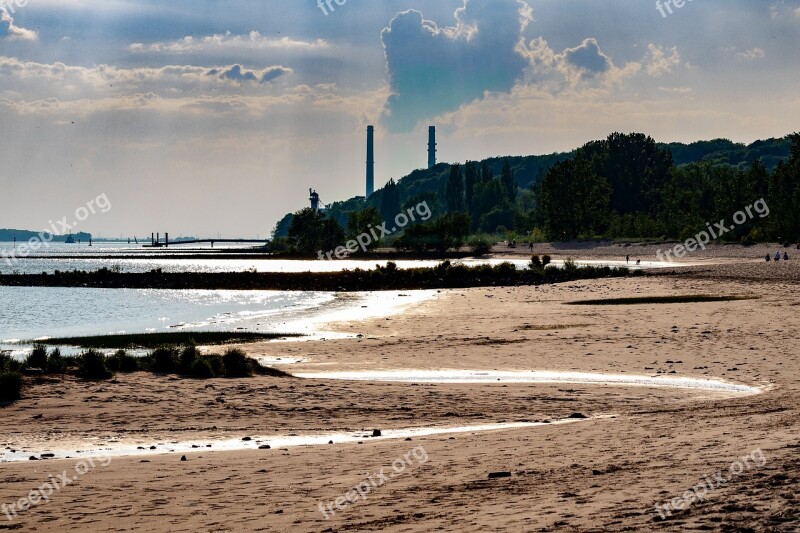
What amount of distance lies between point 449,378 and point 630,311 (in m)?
19.7

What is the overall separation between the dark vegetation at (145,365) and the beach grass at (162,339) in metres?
9.70

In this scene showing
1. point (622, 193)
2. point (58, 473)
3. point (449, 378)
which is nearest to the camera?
point (58, 473)

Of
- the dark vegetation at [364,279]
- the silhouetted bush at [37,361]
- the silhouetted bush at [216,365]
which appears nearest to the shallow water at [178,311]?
the dark vegetation at [364,279]

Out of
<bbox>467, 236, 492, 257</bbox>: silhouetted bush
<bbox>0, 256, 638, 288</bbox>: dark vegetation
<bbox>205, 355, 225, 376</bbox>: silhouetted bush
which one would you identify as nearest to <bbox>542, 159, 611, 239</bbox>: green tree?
<bbox>467, 236, 492, 257</bbox>: silhouetted bush

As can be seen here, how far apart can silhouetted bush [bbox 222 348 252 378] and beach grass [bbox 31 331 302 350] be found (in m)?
10.5

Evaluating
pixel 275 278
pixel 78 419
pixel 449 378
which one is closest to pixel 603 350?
pixel 449 378

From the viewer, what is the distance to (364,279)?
3226 inches

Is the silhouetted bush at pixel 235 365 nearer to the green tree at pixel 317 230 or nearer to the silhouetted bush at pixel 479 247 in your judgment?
the silhouetted bush at pixel 479 247

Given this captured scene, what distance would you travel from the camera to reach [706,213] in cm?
13962

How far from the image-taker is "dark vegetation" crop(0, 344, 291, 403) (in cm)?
2217

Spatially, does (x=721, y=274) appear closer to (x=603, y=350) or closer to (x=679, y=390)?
(x=603, y=350)

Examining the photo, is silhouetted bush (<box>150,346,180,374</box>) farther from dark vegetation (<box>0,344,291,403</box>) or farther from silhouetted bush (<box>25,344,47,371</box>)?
silhouetted bush (<box>25,344,47,371</box>)

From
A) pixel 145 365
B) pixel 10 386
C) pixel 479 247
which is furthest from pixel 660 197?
pixel 10 386

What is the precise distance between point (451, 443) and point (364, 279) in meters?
67.1
